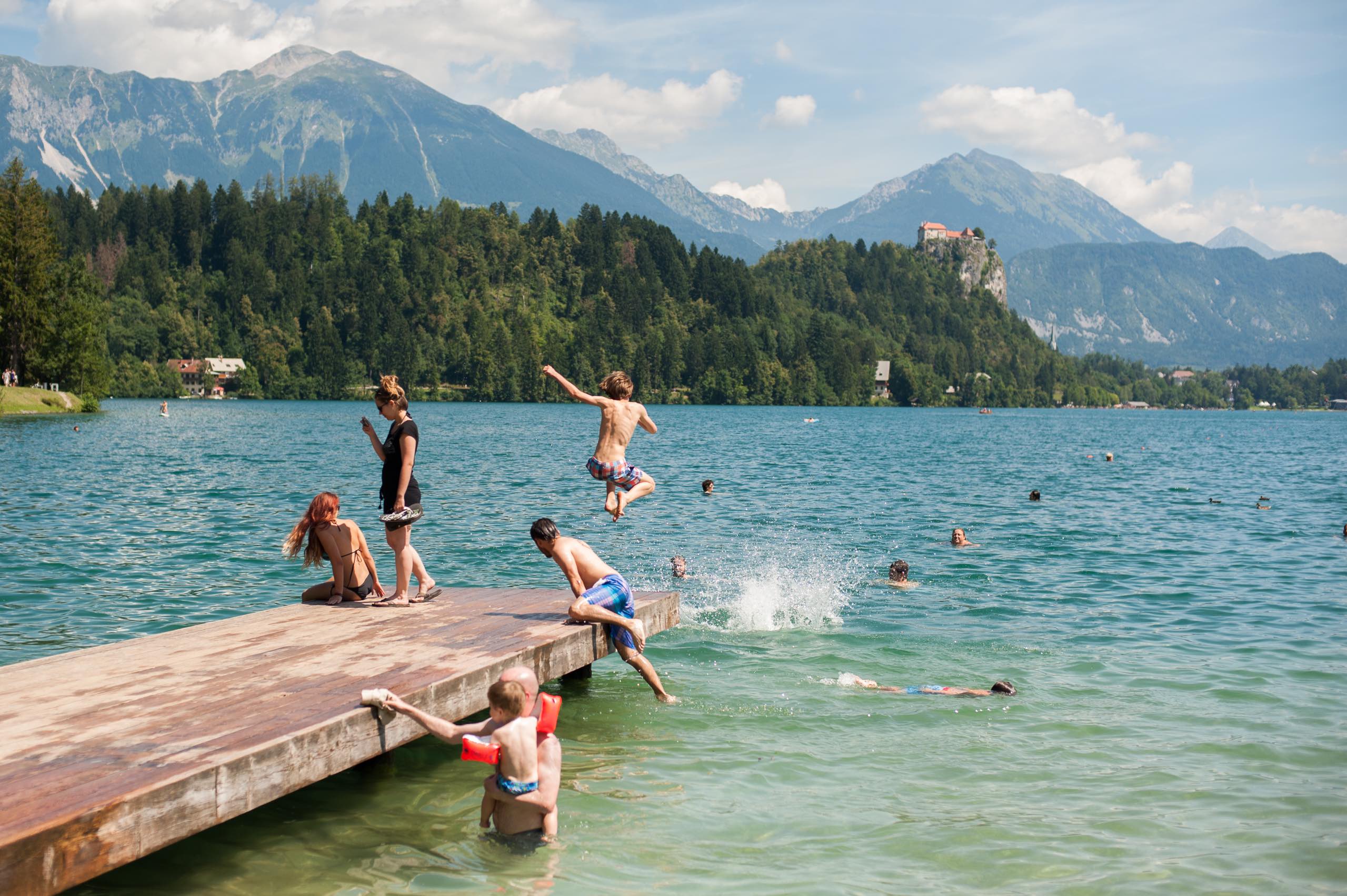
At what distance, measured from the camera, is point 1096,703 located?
1311 cm

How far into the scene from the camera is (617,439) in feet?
44.9

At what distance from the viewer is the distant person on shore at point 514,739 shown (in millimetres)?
8297

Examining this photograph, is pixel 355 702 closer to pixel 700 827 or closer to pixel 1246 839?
pixel 700 827

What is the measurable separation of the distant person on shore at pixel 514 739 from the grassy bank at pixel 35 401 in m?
84.8

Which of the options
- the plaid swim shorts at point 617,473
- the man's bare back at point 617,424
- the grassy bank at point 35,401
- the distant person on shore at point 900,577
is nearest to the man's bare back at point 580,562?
the plaid swim shorts at point 617,473

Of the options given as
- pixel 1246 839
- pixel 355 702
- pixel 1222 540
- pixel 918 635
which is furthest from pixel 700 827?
pixel 1222 540

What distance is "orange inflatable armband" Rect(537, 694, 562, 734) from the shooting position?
8453 millimetres

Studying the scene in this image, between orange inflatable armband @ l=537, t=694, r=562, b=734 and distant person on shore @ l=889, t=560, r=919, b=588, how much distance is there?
14.2m

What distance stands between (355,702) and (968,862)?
17.0ft

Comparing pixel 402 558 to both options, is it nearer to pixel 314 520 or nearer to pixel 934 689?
pixel 314 520

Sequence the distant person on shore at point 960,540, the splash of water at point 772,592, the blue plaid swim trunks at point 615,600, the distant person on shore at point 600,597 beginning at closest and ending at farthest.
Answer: the distant person on shore at point 600,597 < the blue plaid swim trunks at point 615,600 < the splash of water at point 772,592 < the distant person on shore at point 960,540

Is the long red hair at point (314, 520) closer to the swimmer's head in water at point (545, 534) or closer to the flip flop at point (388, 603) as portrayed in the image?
Answer: the flip flop at point (388, 603)

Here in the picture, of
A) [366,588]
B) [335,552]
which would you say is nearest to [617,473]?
[366,588]

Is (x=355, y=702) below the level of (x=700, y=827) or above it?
above
